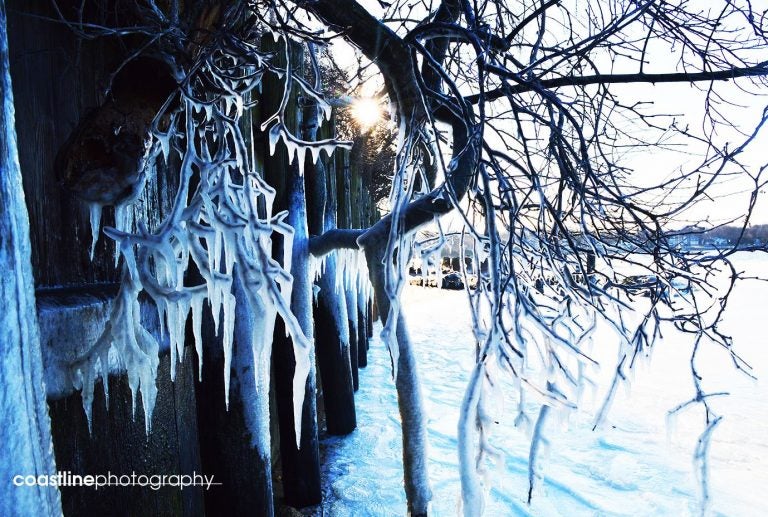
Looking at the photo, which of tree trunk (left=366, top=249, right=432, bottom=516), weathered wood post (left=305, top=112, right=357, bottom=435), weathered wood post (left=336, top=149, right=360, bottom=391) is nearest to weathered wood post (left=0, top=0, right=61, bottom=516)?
tree trunk (left=366, top=249, right=432, bottom=516)

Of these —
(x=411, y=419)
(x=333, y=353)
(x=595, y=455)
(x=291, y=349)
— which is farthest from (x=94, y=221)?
(x=595, y=455)

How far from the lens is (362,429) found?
6.35 meters

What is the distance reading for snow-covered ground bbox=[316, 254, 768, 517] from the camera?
4.55m

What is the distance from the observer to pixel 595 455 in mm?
5730

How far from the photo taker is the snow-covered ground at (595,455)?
455 cm

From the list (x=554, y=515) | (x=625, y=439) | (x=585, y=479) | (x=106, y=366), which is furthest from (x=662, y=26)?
(x=625, y=439)

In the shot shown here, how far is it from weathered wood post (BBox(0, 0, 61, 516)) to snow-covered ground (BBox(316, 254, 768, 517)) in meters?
1.69

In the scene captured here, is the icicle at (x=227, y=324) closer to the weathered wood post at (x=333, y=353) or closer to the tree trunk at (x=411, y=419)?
the tree trunk at (x=411, y=419)

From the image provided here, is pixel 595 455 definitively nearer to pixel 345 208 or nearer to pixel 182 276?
pixel 345 208

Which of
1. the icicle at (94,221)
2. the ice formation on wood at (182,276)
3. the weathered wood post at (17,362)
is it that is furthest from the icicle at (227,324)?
the weathered wood post at (17,362)

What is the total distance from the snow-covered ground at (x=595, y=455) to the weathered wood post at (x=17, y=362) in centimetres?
169

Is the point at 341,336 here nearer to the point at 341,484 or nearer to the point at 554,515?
the point at 341,484

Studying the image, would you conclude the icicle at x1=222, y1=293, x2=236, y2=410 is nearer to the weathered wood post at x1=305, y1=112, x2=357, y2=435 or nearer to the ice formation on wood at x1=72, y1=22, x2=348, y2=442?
the ice formation on wood at x1=72, y1=22, x2=348, y2=442

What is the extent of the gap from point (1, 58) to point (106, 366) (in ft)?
4.55
